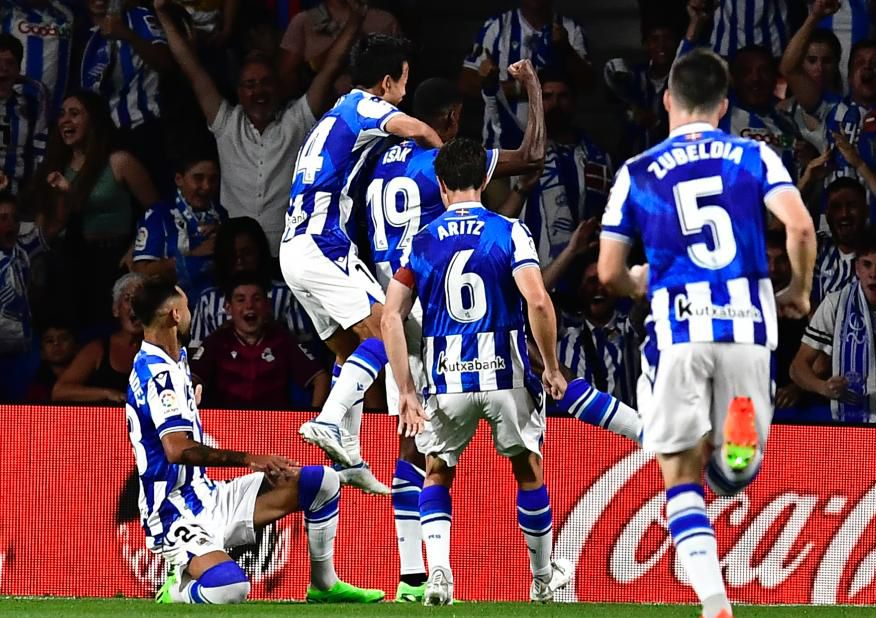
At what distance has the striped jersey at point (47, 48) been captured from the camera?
34.1 feet

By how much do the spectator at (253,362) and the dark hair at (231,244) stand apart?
26 cm

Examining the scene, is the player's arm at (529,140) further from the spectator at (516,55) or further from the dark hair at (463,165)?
the spectator at (516,55)

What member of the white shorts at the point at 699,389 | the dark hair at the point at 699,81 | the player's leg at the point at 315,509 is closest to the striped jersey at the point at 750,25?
the player's leg at the point at 315,509

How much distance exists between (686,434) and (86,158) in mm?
6138

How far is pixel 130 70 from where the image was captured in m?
10.4

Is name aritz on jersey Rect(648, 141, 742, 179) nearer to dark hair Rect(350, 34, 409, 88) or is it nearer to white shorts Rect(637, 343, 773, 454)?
white shorts Rect(637, 343, 773, 454)

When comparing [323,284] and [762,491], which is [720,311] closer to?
[323,284]

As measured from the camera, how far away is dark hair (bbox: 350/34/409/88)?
7.54m

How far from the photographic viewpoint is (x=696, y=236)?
16.8ft

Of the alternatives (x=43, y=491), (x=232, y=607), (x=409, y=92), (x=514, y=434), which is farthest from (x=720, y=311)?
(x=409, y=92)

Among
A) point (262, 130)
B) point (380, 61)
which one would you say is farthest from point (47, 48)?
point (380, 61)

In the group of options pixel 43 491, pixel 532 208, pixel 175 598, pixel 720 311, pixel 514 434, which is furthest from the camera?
pixel 532 208

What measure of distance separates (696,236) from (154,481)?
309 centimetres

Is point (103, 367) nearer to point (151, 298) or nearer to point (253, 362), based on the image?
point (253, 362)
